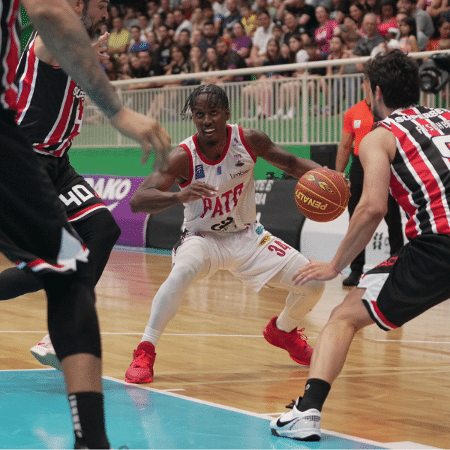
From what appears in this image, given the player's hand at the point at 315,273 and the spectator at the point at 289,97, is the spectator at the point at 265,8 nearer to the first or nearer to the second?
the spectator at the point at 289,97

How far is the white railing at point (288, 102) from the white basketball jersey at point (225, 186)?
5.86 m

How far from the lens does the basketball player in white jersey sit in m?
5.33

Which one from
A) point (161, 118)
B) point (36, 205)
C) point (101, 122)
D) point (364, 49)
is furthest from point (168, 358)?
point (101, 122)

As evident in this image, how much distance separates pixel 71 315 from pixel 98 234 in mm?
2023

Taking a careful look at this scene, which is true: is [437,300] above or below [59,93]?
below

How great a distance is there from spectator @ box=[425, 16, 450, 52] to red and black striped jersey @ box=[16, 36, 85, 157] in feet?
27.1

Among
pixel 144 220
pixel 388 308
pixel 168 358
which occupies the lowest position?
pixel 144 220

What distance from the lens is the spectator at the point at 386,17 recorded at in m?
12.7

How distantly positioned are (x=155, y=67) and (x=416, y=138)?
13611 mm

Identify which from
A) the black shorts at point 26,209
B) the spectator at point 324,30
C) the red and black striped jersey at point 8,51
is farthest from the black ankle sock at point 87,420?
the spectator at point 324,30

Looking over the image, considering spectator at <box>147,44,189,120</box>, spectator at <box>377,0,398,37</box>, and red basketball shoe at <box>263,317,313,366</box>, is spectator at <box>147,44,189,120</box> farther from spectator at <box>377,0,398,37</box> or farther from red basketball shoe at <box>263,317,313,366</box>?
red basketball shoe at <box>263,317,313,366</box>

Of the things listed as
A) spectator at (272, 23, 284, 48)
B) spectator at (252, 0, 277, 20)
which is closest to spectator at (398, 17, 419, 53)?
spectator at (272, 23, 284, 48)

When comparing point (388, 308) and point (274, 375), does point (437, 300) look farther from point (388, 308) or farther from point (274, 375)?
point (274, 375)

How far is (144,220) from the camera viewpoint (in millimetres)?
13727
